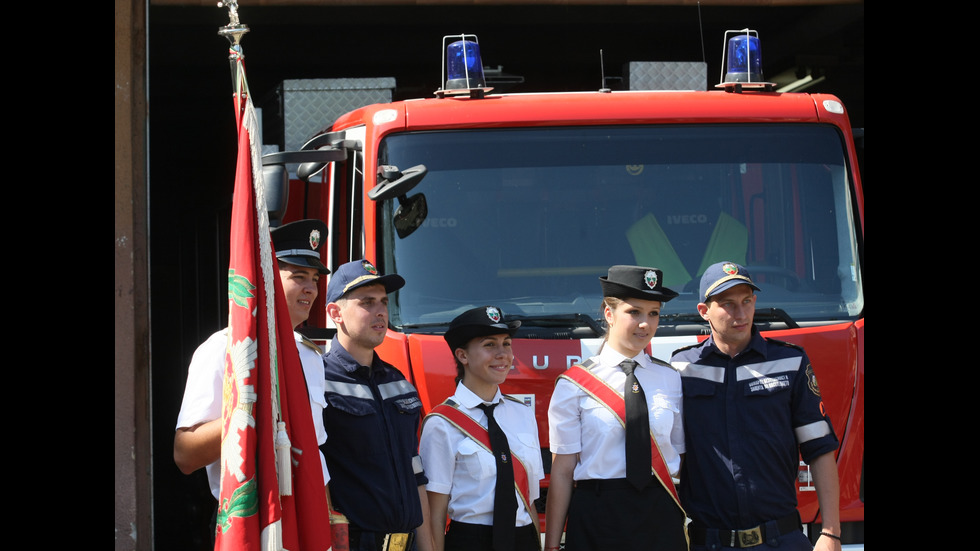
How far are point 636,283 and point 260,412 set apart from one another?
4.89 ft

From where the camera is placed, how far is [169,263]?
9.55m

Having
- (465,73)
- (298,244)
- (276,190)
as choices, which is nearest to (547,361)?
(298,244)

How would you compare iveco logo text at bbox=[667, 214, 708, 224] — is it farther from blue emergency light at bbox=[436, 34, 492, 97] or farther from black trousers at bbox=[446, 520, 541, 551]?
black trousers at bbox=[446, 520, 541, 551]

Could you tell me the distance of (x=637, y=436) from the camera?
155 inches

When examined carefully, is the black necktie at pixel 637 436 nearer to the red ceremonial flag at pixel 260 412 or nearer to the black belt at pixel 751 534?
the black belt at pixel 751 534

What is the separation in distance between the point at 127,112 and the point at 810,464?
3.43 meters

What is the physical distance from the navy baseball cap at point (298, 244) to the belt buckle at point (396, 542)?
0.96 metres

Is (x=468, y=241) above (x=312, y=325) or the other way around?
above

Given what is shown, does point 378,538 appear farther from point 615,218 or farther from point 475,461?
point 615,218

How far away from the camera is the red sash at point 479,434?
13.0 feet

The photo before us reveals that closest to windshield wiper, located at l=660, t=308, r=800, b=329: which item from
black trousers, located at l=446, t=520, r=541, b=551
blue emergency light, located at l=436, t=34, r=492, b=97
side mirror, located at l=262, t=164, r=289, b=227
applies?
black trousers, located at l=446, t=520, r=541, b=551

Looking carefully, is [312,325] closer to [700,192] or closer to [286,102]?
[286,102]

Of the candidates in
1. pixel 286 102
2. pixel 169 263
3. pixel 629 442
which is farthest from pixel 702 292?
pixel 169 263

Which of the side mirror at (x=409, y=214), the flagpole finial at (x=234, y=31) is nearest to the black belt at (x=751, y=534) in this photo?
the side mirror at (x=409, y=214)
